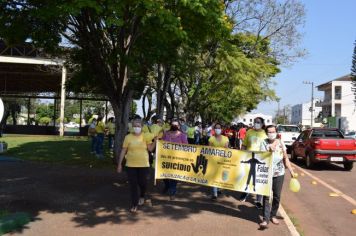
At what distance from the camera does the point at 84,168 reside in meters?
14.5

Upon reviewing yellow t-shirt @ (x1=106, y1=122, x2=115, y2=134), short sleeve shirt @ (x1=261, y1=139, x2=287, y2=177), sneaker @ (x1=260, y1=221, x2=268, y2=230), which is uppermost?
yellow t-shirt @ (x1=106, y1=122, x2=115, y2=134)

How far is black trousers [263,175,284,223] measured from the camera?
7.91 m

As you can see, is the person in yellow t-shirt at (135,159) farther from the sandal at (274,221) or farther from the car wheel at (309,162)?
the car wheel at (309,162)

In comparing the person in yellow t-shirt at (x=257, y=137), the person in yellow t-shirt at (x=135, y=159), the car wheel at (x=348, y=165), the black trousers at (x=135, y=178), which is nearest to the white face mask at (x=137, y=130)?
the person in yellow t-shirt at (x=135, y=159)

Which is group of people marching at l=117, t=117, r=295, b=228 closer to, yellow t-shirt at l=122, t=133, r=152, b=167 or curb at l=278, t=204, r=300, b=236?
yellow t-shirt at l=122, t=133, r=152, b=167

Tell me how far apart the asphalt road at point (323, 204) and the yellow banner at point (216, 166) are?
42.1 inches

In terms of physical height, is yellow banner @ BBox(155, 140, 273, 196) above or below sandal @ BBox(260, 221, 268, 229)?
above

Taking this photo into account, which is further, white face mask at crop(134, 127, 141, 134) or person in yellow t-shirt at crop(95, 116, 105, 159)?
person in yellow t-shirt at crop(95, 116, 105, 159)

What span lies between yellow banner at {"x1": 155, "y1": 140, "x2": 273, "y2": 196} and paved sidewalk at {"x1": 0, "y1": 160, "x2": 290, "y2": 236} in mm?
546

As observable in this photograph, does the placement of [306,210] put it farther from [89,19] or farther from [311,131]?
[311,131]

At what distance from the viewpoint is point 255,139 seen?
9.19 m

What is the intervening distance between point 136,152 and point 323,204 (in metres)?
4.29

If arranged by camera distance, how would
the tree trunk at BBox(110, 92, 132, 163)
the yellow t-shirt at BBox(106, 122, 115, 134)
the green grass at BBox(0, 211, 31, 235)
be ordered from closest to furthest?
the green grass at BBox(0, 211, 31, 235) < the tree trunk at BBox(110, 92, 132, 163) < the yellow t-shirt at BBox(106, 122, 115, 134)

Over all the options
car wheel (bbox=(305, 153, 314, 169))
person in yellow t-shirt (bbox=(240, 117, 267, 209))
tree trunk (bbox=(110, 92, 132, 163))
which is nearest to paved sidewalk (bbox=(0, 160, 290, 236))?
person in yellow t-shirt (bbox=(240, 117, 267, 209))
